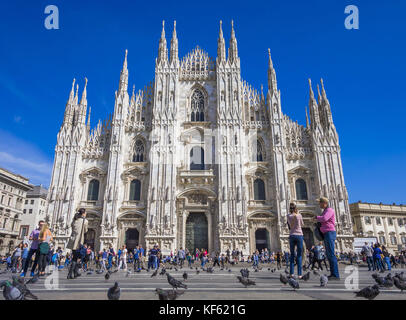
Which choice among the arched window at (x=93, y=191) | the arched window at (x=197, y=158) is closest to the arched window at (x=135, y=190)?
the arched window at (x=93, y=191)

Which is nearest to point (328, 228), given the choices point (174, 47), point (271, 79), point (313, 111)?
point (313, 111)

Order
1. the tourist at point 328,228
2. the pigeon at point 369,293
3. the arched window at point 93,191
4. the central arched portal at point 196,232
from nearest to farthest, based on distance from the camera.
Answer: the pigeon at point 369,293
the tourist at point 328,228
the central arched portal at point 196,232
the arched window at point 93,191

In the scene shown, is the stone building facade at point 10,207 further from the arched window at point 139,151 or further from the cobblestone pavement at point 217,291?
the cobblestone pavement at point 217,291

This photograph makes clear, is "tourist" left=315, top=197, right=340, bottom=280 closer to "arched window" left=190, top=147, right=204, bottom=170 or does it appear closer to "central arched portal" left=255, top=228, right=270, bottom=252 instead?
"central arched portal" left=255, top=228, right=270, bottom=252

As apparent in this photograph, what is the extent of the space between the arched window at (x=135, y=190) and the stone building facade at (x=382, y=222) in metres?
35.2

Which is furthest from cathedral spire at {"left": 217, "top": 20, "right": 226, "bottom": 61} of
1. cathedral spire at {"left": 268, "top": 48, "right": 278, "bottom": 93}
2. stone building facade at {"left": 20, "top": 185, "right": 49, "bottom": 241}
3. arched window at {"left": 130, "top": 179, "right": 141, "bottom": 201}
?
stone building facade at {"left": 20, "top": 185, "right": 49, "bottom": 241}

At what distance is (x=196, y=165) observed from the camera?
2902cm

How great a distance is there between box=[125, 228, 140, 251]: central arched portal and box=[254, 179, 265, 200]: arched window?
11.8 meters

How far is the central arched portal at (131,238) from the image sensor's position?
2645 centimetres

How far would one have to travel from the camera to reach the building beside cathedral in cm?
2619

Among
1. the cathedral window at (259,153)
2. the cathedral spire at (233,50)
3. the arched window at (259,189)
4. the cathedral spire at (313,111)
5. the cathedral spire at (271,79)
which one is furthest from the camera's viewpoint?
the cathedral spire at (233,50)

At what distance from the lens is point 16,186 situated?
43219 millimetres
